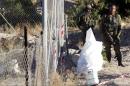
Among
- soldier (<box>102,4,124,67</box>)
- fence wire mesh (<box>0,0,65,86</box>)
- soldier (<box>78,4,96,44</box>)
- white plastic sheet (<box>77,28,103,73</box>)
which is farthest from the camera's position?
soldier (<box>78,4,96,44</box>)

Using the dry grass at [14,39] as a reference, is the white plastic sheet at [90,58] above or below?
above

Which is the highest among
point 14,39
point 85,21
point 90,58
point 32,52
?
point 32,52

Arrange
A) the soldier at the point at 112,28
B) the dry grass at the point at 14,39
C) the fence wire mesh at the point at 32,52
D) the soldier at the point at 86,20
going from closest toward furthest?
the fence wire mesh at the point at 32,52
the soldier at the point at 112,28
the soldier at the point at 86,20
the dry grass at the point at 14,39

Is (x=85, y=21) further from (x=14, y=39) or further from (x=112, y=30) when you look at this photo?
(x=14, y=39)

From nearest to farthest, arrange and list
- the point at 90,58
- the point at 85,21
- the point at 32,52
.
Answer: the point at 32,52, the point at 90,58, the point at 85,21

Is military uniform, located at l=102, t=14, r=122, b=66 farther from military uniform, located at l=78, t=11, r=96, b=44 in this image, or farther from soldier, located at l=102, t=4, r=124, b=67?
military uniform, located at l=78, t=11, r=96, b=44

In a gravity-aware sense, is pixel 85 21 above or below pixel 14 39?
above

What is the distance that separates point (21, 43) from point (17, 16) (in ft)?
17.9

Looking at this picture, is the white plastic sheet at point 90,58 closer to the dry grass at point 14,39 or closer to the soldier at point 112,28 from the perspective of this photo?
the soldier at point 112,28

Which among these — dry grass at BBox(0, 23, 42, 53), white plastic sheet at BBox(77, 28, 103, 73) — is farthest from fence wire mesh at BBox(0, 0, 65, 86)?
white plastic sheet at BBox(77, 28, 103, 73)

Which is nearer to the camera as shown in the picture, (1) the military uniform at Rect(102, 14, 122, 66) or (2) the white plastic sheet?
(2) the white plastic sheet

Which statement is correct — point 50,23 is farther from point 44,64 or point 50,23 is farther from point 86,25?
point 86,25

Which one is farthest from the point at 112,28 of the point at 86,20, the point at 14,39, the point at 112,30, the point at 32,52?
the point at 32,52

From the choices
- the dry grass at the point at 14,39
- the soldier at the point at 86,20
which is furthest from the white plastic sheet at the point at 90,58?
the dry grass at the point at 14,39
